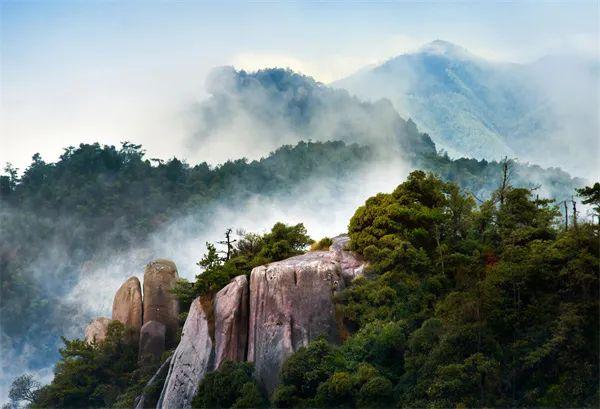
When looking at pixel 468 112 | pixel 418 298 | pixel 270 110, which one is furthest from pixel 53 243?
pixel 418 298

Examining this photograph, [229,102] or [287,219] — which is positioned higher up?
[229,102]

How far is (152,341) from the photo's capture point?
158 ft

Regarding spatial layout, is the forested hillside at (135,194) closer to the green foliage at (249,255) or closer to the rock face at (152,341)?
the rock face at (152,341)

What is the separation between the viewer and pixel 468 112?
9662 centimetres

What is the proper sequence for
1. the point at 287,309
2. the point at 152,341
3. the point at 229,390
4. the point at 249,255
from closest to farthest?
1. the point at 229,390
2. the point at 287,309
3. the point at 249,255
4. the point at 152,341

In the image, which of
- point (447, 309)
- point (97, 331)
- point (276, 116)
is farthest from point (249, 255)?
point (276, 116)

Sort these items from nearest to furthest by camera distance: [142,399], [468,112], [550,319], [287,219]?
[550,319] < [142,399] < [287,219] < [468,112]

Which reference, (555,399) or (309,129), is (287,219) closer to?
(309,129)

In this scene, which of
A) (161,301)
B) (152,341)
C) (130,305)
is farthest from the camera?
(130,305)

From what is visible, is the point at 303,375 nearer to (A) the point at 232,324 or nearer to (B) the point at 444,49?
(A) the point at 232,324

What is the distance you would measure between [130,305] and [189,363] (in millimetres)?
12483

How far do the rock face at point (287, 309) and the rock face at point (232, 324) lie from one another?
0.48 m

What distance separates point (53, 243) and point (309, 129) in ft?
90.4

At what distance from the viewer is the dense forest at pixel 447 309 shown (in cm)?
3008
